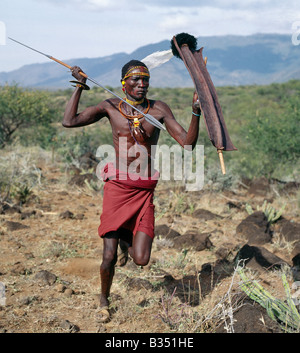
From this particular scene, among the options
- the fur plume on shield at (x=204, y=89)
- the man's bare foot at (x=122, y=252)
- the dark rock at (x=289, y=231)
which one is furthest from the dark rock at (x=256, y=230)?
the fur plume on shield at (x=204, y=89)

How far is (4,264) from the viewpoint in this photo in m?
4.77

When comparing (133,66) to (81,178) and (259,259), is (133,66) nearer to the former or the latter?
(259,259)

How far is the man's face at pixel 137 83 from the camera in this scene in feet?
12.2

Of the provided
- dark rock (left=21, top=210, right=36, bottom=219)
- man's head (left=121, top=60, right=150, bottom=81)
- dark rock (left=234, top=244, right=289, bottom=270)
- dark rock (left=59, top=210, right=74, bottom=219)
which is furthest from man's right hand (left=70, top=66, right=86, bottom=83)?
dark rock (left=21, top=210, right=36, bottom=219)

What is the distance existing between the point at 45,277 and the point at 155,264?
50.0 inches

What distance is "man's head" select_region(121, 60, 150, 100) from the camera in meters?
3.73

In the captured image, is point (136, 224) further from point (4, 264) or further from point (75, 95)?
point (4, 264)

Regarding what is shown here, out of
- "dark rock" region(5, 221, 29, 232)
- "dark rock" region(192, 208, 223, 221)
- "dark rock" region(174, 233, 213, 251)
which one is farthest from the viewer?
"dark rock" region(192, 208, 223, 221)

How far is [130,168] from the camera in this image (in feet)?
12.8

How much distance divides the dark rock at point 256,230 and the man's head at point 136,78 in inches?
120

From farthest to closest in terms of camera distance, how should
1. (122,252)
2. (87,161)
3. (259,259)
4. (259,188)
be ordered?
(87,161) → (259,188) → (259,259) → (122,252)

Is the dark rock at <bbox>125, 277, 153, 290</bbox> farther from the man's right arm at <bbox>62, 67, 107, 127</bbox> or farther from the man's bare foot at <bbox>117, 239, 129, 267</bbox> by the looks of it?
the man's right arm at <bbox>62, 67, 107, 127</bbox>

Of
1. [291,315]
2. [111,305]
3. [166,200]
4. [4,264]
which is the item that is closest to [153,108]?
[111,305]

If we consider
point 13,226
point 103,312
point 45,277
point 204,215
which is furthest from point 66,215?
point 103,312
